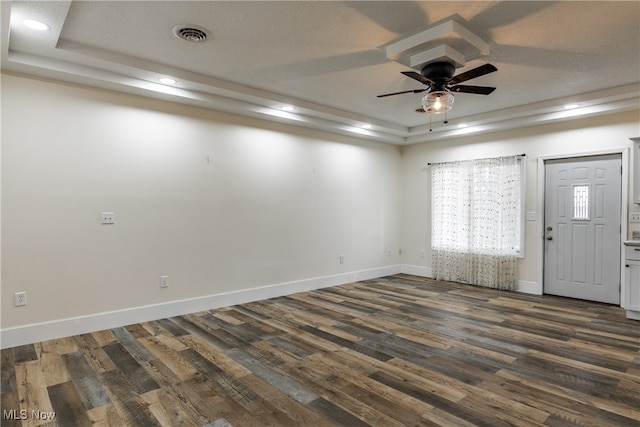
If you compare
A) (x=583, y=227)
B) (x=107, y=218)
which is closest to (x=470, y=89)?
(x=583, y=227)

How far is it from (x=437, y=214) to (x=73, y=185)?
567 centimetres

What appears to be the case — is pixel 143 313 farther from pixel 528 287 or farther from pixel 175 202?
pixel 528 287

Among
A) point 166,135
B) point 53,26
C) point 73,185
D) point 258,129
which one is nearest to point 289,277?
point 258,129

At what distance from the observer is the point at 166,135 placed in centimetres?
437

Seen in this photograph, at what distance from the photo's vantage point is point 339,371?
2906 millimetres

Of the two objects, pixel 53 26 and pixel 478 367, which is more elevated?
pixel 53 26

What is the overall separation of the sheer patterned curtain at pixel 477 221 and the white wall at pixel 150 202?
1.81 m

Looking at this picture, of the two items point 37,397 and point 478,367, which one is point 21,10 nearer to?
point 37,397

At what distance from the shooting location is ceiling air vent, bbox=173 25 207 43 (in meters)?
3.00

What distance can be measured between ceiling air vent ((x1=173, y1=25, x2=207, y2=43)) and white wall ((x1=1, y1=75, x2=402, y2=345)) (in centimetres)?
140

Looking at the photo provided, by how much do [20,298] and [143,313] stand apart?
115 cm

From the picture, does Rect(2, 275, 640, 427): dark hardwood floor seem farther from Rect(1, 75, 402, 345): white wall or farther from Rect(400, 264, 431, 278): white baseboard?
Rect(400, 264, 431, 278): white baseboard

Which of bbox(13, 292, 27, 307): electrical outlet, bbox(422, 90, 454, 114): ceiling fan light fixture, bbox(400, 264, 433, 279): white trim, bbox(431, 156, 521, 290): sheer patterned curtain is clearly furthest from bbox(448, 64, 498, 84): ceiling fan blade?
bbox(13, 292, 27, 307): electrical outlet

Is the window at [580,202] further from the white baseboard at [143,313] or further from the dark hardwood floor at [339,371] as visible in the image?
the white baseboard at [143,313]
